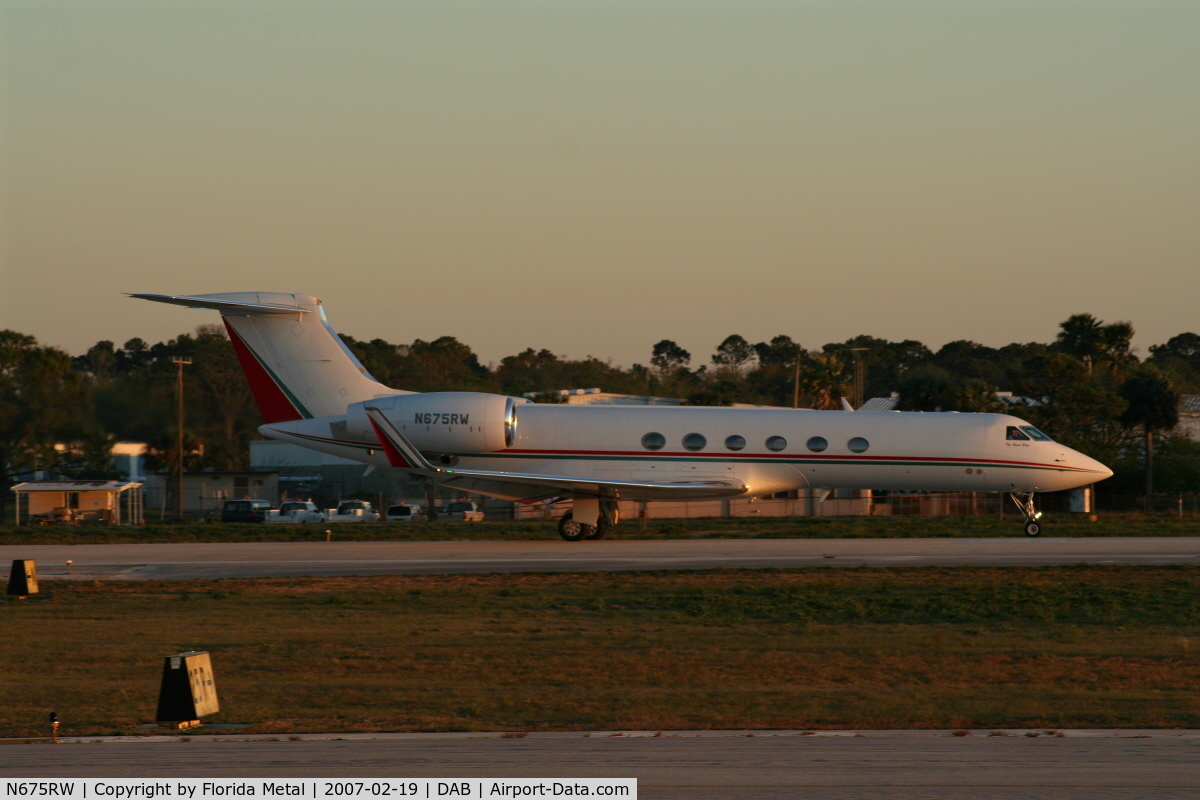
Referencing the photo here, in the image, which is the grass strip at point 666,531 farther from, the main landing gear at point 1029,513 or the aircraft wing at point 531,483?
the aircraft wing at point 531,483

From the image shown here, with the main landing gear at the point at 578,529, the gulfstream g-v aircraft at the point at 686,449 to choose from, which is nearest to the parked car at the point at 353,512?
the gulfstream g-v aircraft at the point at 686,449

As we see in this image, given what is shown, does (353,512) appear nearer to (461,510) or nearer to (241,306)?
(461,510)

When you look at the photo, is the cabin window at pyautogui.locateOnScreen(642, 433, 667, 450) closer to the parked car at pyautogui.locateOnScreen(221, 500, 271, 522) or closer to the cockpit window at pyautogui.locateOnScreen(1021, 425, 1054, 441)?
the cockpit window at pyautogui.locateOnScreen(1021, 425, 1054, 441)

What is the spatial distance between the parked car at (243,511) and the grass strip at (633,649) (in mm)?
31030

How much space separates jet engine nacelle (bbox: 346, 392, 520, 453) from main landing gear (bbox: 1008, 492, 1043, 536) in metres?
11.9

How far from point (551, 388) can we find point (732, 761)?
8649 cm

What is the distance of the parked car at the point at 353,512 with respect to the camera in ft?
167

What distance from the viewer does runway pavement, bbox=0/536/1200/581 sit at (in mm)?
21406

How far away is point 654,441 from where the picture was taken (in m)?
26.7

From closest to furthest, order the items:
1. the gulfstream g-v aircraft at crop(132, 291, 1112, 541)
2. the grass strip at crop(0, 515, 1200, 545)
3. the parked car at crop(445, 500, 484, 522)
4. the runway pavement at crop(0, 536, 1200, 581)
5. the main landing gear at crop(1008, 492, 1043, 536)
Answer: the runway pavement at crop(0, 536, 1200, 581), the gulfstream g-v aircraft at crop(132, 291, 1112, 541), the main landing gear at crop(1008, 492, 1043, 536), the grass strip at crop(0, 515, 1200, 545), the parked car at crop(445, 500, 484, 522)

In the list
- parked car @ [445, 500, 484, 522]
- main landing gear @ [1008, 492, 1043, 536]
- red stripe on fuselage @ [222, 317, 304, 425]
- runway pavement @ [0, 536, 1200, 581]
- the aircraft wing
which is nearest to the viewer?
runway pavement @ [0, 536, 1200, 581]

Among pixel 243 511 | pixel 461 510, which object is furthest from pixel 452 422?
pixel 461 510

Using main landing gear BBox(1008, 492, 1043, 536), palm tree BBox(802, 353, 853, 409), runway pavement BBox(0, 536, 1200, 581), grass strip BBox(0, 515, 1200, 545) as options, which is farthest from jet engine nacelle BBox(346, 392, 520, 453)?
palm tree BBox(802, 353, 853, 409)

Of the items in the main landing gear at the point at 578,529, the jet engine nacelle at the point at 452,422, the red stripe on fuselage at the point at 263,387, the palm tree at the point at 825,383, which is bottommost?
the main landing gear at the point at 578,529
